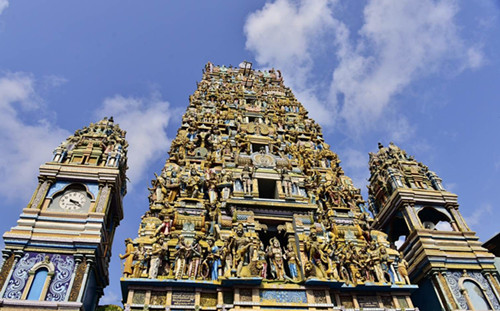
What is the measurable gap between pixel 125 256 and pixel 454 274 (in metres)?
→ 13.4

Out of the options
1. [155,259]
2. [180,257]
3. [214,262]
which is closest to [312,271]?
[214,262]

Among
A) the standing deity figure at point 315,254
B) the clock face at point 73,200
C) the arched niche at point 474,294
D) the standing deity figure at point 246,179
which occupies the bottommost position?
the arched niche at point 474,294

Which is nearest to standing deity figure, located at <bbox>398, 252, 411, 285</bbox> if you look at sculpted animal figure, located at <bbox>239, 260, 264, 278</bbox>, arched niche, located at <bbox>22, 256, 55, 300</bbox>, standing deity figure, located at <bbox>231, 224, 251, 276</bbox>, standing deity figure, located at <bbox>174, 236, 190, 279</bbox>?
sculpted animal figure, located at <bbox>239, 260, 264, 278</bbox>

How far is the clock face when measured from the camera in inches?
629

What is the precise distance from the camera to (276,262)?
14.5 metres

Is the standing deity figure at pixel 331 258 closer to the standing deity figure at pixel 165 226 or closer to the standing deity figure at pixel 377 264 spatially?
the standing deity figure at pixel 377 264

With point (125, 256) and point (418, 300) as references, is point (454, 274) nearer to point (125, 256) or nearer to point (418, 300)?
point (418, 300)

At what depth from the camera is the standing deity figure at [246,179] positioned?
17.6 m

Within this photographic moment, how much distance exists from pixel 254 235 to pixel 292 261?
1718mm

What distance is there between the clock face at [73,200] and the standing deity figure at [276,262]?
7793mm

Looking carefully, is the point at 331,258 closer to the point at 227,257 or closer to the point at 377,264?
the point at 377,264

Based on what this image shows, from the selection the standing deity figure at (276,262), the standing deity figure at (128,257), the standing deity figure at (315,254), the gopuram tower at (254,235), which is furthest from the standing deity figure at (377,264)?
the standing deity figure at (128,257)

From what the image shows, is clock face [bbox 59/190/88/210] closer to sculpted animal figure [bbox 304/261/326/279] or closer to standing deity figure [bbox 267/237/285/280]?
standing deity figure [bbox 267/237/285/280]

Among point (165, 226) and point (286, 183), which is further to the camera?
point (286, 183)
